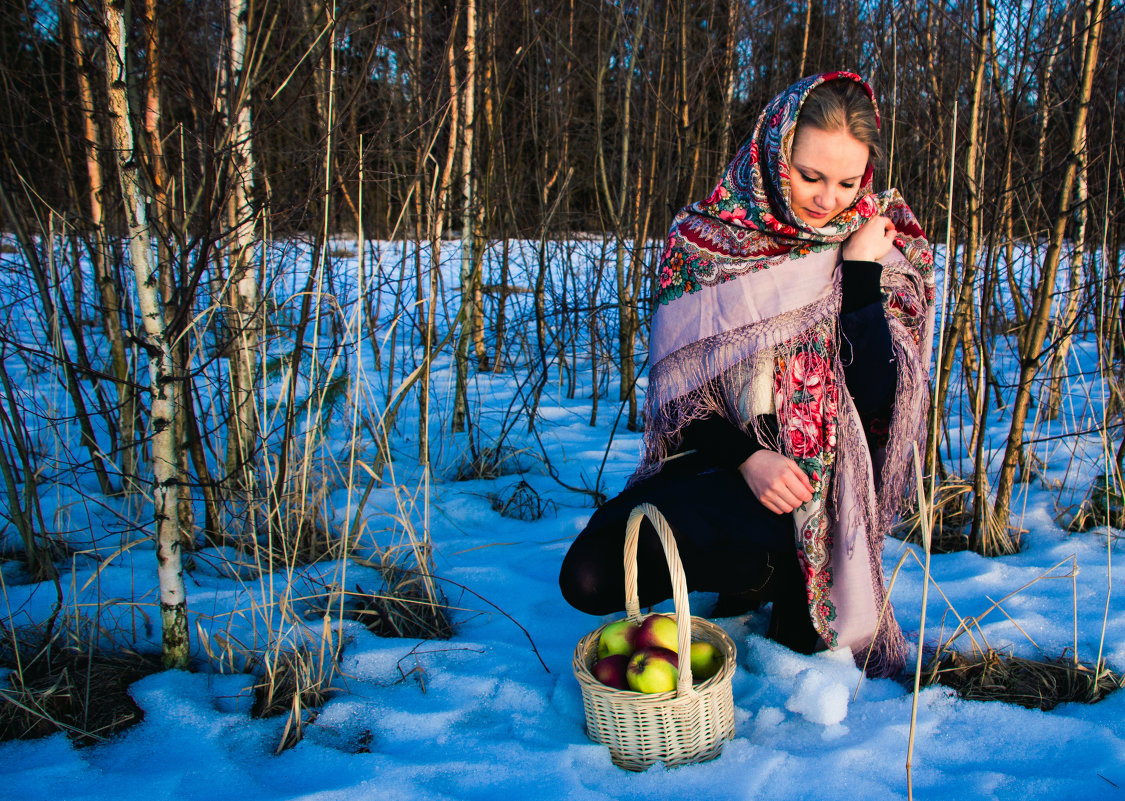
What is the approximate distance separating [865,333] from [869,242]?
0.21m

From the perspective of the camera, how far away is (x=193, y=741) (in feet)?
4.86

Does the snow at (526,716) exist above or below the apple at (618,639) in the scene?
below

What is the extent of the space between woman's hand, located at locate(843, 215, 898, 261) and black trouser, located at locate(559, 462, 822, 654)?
1.86 feet

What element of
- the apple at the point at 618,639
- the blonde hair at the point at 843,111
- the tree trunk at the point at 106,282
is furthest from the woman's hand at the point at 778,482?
the tree trunk at the point at 106,282

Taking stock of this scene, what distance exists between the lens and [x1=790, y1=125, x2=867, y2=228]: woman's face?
1554 millimetres

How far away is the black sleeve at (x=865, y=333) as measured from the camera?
166 centimetres

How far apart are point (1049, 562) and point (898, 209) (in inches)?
49.5

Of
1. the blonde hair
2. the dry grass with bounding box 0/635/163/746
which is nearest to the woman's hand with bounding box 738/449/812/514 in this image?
the blonde hair

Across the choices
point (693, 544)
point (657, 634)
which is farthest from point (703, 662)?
point (693, 544)

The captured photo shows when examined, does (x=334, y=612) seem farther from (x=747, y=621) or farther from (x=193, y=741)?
(x=747, y=621)

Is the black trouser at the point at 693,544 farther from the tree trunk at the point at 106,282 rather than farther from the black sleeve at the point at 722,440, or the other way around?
the tree trunk at the point at 106,282

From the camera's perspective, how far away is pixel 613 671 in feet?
4.83

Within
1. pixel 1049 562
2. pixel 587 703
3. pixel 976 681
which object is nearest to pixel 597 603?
pixel 587 703

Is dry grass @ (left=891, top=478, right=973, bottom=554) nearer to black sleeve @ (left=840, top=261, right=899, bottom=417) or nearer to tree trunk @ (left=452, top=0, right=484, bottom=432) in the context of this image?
black sleeve @ (left=840, top=261, right=899, bottom=417)
